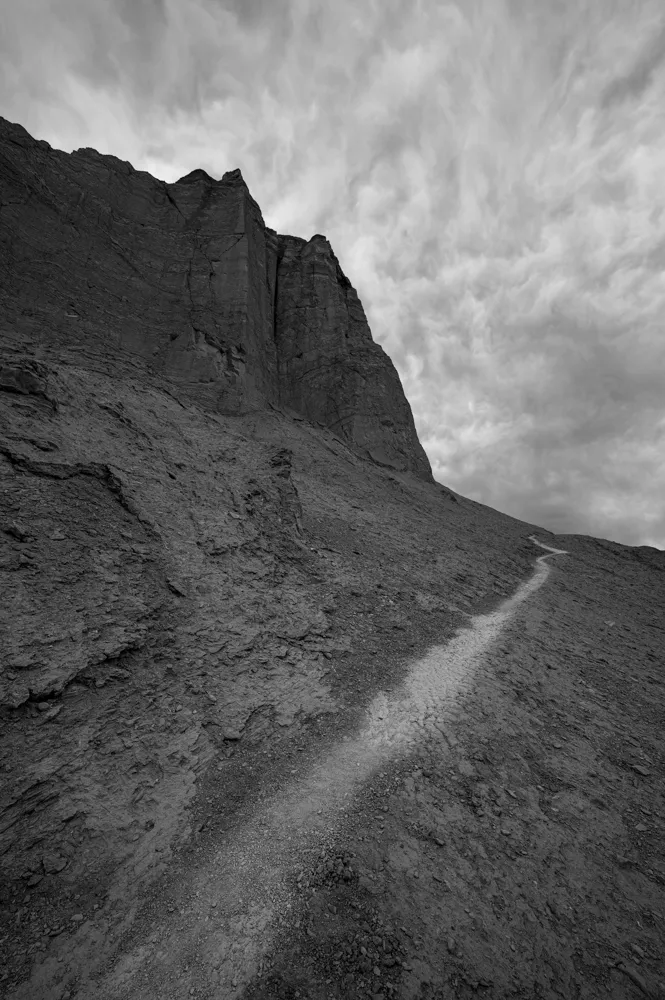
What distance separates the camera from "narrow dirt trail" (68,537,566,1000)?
4.77 m

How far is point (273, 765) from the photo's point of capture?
825cm

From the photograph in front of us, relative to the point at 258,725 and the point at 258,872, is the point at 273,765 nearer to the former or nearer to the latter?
the point at 258,725

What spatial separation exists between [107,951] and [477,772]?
736 cm

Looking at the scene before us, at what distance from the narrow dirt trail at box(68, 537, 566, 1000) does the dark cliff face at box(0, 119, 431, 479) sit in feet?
71.2

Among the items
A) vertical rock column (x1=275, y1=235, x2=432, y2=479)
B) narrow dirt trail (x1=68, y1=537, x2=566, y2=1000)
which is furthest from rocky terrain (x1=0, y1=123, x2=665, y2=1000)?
vertical rock column (x1=275, y1=235, x2=432, y2=479)

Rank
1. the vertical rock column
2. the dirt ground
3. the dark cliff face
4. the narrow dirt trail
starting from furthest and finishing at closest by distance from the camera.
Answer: the vertical rock column, the dark cliff face, the dirt ground, the narrow dirt trail

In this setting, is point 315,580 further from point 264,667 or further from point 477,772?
point 477,772

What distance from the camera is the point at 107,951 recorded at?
498 centimetres

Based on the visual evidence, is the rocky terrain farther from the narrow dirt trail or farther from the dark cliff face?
the dark cliff face

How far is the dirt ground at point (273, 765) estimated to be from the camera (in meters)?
5.20

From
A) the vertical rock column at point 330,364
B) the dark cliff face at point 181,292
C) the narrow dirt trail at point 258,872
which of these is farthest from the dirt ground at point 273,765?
the vertical rock column at point 330,364

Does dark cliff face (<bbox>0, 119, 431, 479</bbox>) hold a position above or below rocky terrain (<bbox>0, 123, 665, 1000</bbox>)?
above

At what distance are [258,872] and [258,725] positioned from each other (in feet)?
10.1

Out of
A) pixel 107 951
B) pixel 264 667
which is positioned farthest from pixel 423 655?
pixel 107 951
